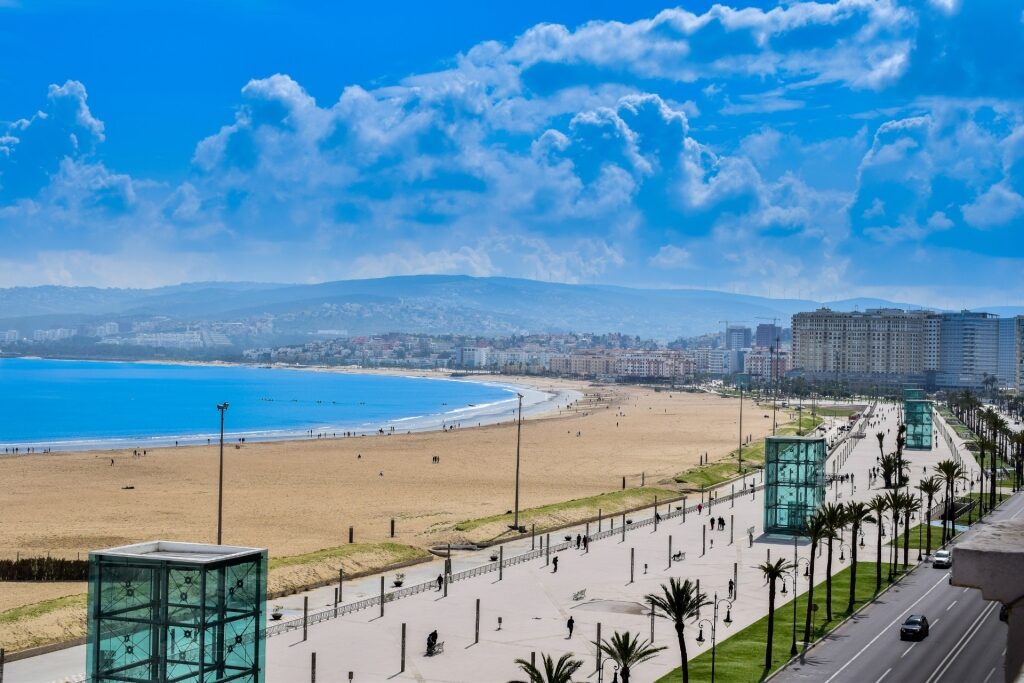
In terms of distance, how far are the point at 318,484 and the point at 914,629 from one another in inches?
1905

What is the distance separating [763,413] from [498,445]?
68.9 meters

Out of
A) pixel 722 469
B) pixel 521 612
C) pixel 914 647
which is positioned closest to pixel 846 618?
pixel 914 647

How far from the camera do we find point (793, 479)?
176ft

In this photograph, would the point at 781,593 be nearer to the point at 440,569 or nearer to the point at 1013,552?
the point at 440,569

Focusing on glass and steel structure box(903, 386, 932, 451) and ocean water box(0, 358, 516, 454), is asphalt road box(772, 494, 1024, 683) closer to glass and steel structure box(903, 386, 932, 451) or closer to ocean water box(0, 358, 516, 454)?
glass and steel structure box(903, 386, 932, 451)

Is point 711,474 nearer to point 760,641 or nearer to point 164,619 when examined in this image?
point 760,641

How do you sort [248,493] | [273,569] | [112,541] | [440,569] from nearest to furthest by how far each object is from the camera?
[273,569], [440,569], [112,541], [248,493]

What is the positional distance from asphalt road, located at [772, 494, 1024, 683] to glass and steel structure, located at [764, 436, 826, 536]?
11.3 m

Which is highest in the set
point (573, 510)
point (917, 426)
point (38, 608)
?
point (917, 426)

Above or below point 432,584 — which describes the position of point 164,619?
above

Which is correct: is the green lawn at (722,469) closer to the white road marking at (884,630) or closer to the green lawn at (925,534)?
the green lawn at (925,534)

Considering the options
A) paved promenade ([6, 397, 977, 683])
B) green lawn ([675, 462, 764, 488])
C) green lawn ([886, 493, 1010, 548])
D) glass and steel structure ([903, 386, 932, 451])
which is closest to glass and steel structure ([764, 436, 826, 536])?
paved promenade ([6, 397, 977, 683])

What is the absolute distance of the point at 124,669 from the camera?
1855 centimetres

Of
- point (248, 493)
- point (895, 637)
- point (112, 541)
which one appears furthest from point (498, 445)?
Result: point (895, 637)
